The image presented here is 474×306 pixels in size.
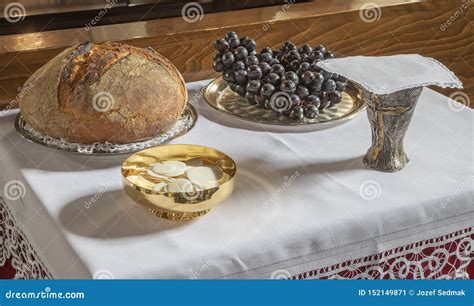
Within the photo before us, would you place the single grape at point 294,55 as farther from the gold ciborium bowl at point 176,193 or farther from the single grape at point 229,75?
the gold ciborium bowl at point 176,193

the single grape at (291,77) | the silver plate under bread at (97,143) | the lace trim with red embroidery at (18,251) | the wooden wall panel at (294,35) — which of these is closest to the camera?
the lace trim with red embroidery at (18,251)

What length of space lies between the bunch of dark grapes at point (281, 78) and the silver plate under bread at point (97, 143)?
0.14 m

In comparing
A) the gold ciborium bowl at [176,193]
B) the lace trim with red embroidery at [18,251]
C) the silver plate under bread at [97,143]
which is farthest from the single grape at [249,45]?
the lace trim with red embroidery at [18,251]

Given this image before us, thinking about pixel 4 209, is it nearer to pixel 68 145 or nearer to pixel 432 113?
pixel 68 145

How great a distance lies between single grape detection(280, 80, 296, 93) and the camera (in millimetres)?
1414

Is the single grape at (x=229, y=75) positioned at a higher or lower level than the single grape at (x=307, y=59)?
lower

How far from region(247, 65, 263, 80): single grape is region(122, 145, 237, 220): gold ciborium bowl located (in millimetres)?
275

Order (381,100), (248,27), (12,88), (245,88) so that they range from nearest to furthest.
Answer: (381,100) → (245,88) → (12,88) → (248,27)

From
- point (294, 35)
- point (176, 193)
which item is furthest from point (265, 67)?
point (294, 35)

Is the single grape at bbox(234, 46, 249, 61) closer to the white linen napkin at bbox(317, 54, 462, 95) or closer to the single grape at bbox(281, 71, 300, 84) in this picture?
the single grape at bbox(281, 71, 300, 84)

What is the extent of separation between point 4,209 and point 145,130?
29 cm

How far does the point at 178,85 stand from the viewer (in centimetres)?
139

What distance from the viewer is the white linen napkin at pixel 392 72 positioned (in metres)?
1.22

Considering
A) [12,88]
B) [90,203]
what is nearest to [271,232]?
[90,203]
